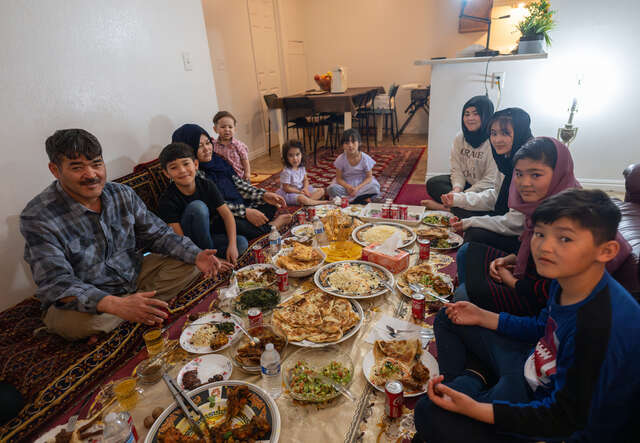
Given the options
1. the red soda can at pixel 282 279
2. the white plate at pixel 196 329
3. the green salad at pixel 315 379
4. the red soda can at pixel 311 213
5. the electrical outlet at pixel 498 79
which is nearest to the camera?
the green salad at pixel 315 379

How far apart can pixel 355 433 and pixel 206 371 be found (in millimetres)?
553

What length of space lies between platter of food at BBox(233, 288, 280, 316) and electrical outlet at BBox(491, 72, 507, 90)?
3.47 m

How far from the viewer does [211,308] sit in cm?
165

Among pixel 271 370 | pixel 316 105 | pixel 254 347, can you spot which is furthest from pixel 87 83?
pixel 316 105

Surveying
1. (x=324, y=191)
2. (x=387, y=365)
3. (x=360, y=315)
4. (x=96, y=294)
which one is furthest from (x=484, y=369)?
(x=324, y=191)

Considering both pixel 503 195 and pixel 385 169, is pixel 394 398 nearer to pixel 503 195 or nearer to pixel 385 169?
pixel 503 195

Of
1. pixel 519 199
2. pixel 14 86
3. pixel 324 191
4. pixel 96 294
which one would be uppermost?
pixel 14 86

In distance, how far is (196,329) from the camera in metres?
1.43

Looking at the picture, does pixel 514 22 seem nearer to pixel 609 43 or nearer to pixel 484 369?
pixel 609 43

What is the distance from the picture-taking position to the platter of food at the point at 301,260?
1.76 meters

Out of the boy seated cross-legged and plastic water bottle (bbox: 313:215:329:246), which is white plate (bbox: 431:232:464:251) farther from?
the boy seated cross-legged

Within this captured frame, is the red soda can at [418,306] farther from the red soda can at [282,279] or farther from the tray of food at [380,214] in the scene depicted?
the tray of food at [380,214]

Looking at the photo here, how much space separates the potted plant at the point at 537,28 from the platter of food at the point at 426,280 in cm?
308

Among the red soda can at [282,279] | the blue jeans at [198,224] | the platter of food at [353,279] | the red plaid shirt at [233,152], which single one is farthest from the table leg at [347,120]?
the red soda can at [282,279]
